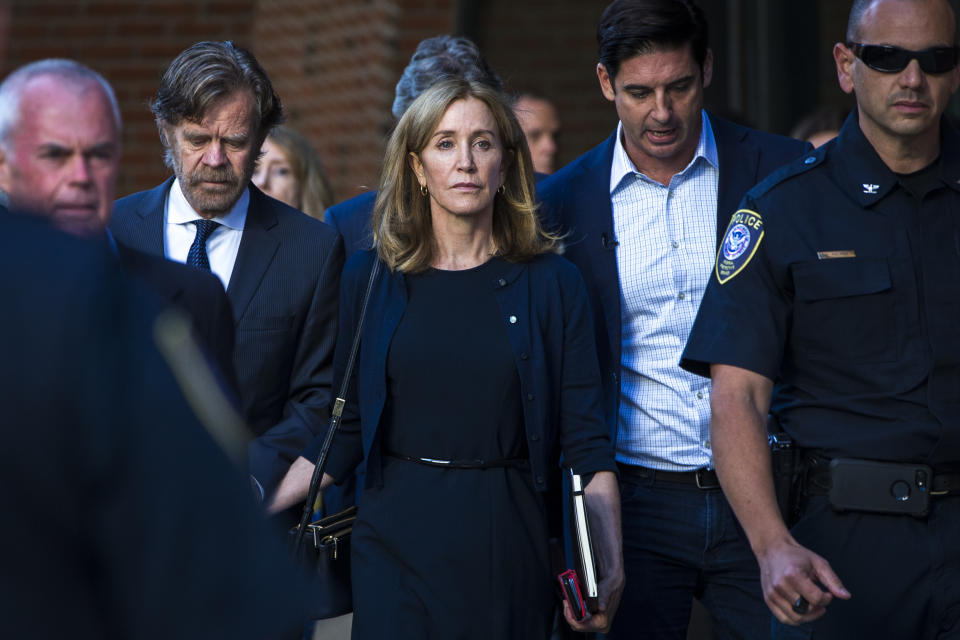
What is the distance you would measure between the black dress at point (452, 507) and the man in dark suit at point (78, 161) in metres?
0.68

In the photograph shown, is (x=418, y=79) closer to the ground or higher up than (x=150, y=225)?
higher up

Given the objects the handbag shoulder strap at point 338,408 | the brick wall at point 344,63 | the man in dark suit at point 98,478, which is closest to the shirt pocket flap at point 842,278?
the handbag shoulder strap at point 338,408

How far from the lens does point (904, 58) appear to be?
2.89 m

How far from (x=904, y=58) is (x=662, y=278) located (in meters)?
0.86

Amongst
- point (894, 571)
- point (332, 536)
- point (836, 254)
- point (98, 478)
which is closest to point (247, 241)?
point (332, 536)

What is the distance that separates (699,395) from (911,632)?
2.77 feet

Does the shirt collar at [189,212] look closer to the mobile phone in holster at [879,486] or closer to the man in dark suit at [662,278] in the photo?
the man in dark suit at [662,278]

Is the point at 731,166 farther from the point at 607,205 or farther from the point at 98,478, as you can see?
the point at 98,478

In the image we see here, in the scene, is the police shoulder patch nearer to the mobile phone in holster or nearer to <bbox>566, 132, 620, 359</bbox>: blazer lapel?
<bbox>566, 132, 620, 359</bbox>: blazer lapel

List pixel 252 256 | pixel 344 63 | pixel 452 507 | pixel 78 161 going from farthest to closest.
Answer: pixel 344 63, pixel 252 256, pixel 452 507, pixel 78 161

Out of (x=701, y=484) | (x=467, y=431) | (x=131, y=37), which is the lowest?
(x=701, y=484)

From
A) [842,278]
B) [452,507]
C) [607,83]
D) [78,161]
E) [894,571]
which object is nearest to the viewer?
[78,161]

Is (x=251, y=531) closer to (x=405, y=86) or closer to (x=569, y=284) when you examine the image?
(x=569, y=284)

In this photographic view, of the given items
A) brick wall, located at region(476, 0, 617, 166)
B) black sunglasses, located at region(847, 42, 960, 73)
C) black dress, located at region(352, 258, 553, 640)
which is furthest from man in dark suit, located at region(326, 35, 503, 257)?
brick wall, located at region(476, 0, 617, 166)
